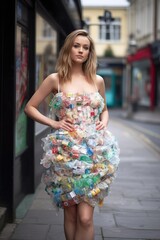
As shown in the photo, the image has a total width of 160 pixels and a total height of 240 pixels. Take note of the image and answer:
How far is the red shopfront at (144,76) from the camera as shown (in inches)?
1259

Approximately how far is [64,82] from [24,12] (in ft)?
9.28

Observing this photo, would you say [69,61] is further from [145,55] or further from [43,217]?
[145,55]

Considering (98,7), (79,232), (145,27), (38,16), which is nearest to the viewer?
(79,232)

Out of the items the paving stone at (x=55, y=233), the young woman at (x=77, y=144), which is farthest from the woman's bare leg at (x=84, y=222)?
the paving stone at (x=55, y=233)

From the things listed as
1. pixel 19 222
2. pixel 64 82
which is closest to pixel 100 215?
pixel 19 222

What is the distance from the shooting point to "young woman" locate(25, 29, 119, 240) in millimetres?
3709

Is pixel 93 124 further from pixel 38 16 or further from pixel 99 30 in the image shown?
pixel 99 30

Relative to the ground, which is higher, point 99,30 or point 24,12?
point 99,30

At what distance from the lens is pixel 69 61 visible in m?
3.91

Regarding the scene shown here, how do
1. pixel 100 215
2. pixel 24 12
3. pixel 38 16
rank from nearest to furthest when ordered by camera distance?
pixel 100 215 < pixel 24 12 < pixel 38 16

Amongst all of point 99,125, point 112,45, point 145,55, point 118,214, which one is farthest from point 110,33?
point 99,125

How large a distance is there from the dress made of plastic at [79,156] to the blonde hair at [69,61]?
0.18 metres

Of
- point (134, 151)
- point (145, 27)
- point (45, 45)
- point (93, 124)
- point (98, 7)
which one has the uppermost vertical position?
point (98, 7)

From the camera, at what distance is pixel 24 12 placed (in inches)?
254
